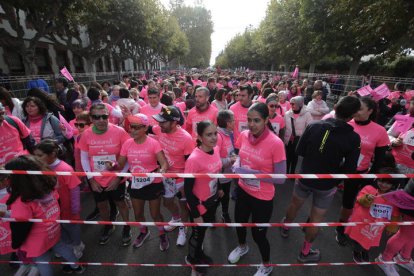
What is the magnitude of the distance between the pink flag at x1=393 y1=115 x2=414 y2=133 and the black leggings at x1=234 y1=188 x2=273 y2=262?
2.48m

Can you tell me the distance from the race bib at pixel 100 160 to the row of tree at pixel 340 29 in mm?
10366

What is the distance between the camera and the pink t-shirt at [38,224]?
2.16 meters

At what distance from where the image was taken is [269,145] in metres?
2.44

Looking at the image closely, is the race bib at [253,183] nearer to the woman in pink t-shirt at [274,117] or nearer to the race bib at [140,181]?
the race bib at [140,181]

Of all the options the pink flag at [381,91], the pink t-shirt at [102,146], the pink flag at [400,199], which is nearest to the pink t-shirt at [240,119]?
the pink t-shirt at [102,146]

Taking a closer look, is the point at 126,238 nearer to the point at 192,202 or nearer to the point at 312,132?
the point at 192,202

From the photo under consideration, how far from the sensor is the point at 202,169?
2.49 m

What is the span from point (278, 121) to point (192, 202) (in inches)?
109

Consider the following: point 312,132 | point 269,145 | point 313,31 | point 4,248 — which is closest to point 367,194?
point 312,132

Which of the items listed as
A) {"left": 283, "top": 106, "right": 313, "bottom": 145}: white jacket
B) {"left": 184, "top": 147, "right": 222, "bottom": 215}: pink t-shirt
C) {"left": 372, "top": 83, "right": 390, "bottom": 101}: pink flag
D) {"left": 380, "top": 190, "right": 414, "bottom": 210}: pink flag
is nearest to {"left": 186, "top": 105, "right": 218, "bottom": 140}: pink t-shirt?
{"left": 283, "top": 106, "right": 313, "bottom": 145}: white jacket

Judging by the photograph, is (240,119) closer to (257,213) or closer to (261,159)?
(261,159)

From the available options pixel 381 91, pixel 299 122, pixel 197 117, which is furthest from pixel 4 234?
pixel 381 91

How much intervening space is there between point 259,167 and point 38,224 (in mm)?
2252

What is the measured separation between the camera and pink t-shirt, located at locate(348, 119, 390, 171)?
314 centimetres
